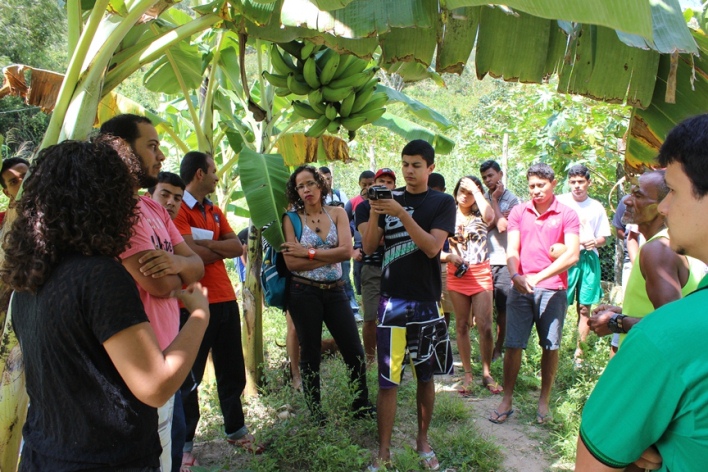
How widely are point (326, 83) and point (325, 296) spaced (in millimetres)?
1543

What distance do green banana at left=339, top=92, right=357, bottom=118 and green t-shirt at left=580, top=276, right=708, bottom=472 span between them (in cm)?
316

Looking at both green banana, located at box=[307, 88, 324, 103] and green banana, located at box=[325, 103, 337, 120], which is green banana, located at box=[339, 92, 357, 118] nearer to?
green banana, located at box=[325, 103, 337, 120]

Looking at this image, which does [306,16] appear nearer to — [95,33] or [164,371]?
[95,33]

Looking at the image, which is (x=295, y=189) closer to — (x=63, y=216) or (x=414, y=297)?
(x=414, y=297)

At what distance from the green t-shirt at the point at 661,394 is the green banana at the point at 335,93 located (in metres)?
3.06

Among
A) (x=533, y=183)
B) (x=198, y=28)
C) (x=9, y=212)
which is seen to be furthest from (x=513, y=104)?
(x=9, y=212)

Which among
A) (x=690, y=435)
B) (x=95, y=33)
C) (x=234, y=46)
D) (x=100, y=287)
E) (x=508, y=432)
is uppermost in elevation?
(x=234, y=46)

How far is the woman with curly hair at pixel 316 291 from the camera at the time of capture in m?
3.90

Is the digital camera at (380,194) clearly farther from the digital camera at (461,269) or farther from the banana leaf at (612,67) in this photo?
the digital camera at (461,269)

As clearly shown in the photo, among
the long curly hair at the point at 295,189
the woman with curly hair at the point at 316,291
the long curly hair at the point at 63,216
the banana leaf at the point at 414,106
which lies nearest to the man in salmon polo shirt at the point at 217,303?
the woman with curly hair at the point at 316,291

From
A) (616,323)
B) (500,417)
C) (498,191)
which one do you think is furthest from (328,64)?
(500,417)

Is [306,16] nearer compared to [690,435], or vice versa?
[690,435]

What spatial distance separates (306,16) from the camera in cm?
249

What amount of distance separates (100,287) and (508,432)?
11.6ft
